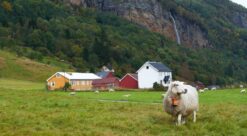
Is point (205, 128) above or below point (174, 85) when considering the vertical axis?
below

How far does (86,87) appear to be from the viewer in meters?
→ 112

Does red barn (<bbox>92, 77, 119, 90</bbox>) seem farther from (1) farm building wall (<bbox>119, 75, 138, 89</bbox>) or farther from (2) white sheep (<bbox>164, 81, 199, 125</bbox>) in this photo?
(2) white sheep (<bbox>164, 81, 199, 125</bbox>)

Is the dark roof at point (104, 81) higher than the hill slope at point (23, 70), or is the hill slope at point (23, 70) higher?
the hill slope at point (23, 70)

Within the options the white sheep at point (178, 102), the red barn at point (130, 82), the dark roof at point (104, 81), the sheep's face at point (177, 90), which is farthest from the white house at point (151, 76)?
the sheep's face at point (177, 90)

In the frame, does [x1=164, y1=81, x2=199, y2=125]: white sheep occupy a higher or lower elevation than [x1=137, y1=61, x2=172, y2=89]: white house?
lower

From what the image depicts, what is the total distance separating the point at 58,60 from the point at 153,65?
64.6 m

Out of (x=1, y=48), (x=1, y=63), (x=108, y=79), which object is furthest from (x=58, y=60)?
(x=108, y=79)

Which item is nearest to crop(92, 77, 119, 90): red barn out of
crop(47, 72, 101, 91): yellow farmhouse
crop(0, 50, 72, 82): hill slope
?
crop(47, 72, 101, 91): yellow farmhouse

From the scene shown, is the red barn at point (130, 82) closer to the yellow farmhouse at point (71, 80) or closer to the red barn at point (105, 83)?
the red barn at point (105, 83)

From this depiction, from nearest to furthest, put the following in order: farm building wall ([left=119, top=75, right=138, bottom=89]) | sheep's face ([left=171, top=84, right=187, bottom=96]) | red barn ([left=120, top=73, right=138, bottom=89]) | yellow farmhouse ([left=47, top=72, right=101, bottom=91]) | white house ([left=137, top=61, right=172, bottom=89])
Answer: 1. sheep's face ([left=171, top=84, right=187, bottom=96])
2. yellow farmhouse ([left=47, top=72, right=101, bottom=91])
3. white house ([left=137, top=61, right=172, bottom=89])
4. farm building wall ([left=119, top=75, right=138, bottom=89])
5. red barn ([left=120, top=73, right=138, bottom=89])

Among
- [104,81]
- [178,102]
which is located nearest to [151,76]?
[104,81]

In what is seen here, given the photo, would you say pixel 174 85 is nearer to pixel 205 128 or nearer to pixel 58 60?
pixel 205 128

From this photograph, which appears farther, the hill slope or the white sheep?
the hill slope

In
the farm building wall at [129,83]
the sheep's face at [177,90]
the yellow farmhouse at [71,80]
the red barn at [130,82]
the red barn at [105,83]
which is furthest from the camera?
the red barn at [130,82]
